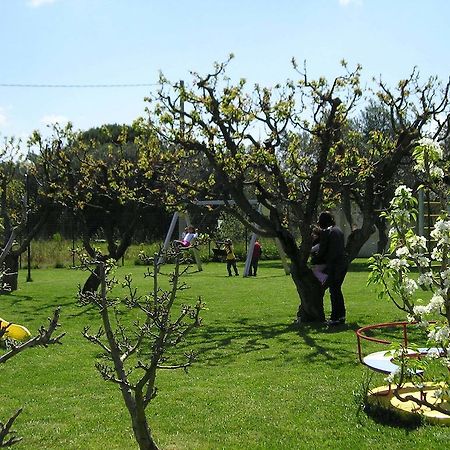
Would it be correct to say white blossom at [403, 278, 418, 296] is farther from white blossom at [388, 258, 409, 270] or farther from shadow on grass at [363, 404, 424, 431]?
shadow on grass at [363, 404, 424, 431]

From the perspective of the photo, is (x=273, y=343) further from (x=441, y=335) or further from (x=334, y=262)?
(x=441, y=335)

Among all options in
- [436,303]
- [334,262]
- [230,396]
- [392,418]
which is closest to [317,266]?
[334,262]

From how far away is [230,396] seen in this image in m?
6.38

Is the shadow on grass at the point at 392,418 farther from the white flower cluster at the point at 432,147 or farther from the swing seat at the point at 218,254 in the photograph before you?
the swing seat at the point at 218,254

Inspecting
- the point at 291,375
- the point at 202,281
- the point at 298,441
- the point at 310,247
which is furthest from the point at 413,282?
the point at 202,281

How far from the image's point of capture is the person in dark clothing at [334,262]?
10.4 m

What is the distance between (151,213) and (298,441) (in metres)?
29.1

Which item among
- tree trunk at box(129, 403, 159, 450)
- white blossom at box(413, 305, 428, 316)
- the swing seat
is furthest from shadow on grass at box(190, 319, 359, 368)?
the swing seat

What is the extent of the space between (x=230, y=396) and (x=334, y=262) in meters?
4.52

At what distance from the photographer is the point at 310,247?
10.9 meters

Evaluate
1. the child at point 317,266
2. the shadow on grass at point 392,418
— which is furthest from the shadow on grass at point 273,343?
the shadow on grass at point 392,418

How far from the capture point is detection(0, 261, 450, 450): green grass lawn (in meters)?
5.13

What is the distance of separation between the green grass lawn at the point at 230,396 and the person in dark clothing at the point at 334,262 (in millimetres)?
316

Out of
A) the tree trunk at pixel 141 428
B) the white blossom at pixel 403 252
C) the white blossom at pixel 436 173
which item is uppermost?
the white blossom at pixel 436 173
